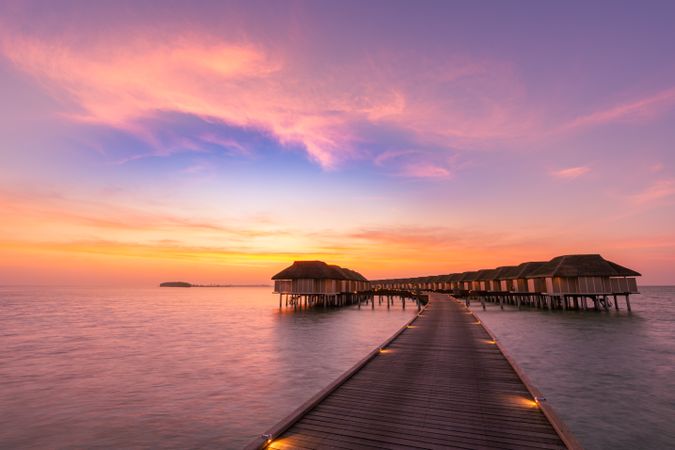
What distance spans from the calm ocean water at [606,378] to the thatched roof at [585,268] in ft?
35.2

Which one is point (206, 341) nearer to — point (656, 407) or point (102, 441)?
point (102, 441)

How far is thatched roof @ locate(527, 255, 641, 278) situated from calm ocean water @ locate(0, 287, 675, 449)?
1141 centimetres

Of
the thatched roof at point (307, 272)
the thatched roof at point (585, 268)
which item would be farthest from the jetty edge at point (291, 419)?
the thatched roof at point (585, 268)

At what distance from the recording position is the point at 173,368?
60.1ft

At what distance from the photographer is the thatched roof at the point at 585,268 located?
41281mm

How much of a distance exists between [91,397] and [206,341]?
43.6ft

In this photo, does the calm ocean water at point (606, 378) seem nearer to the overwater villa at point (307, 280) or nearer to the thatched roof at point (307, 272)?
the thatched roof at point (307, 272)

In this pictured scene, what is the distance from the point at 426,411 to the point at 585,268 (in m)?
43.9

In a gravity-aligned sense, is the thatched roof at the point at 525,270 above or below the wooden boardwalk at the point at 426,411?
above

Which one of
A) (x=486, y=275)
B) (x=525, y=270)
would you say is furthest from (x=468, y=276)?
(x=525, y=270)

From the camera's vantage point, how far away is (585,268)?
138 feet

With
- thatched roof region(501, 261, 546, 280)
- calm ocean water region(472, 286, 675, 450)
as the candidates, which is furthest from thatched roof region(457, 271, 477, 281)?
calm ocean water region(472, 286, 675, 450)

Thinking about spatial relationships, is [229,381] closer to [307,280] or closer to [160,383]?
[160,383]

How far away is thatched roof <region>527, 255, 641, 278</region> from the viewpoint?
135ft
